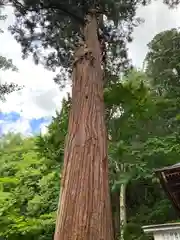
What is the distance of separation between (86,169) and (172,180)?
351cm

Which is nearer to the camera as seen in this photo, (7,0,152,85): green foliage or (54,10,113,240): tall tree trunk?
(54,10,113,240): tall tree trunk

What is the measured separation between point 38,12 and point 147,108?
5.59m

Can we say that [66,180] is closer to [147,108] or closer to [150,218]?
[147,108]

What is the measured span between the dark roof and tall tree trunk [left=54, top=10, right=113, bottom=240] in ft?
8.06

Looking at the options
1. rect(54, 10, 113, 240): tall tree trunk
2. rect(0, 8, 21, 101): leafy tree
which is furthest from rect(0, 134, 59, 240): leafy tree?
rect(54, 10, 113, 240): tall tree trunk

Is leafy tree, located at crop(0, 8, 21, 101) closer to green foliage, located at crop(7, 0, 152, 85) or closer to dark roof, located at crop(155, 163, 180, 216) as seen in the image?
green foliage, located at crop(7, 0, 152, 85)

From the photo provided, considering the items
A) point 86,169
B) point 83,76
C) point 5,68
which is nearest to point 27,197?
point 5,68

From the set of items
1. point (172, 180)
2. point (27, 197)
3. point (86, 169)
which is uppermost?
point (27, 197)

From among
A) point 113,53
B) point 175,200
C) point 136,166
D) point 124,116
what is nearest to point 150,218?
point 136,166

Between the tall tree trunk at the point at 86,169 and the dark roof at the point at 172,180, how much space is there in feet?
8.06

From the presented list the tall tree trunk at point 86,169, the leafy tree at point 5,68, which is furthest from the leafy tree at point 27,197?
the tall tree trunk at point 86,169

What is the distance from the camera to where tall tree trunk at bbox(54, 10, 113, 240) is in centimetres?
308

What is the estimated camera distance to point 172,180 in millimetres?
6512

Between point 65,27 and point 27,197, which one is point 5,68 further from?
point 27,197
